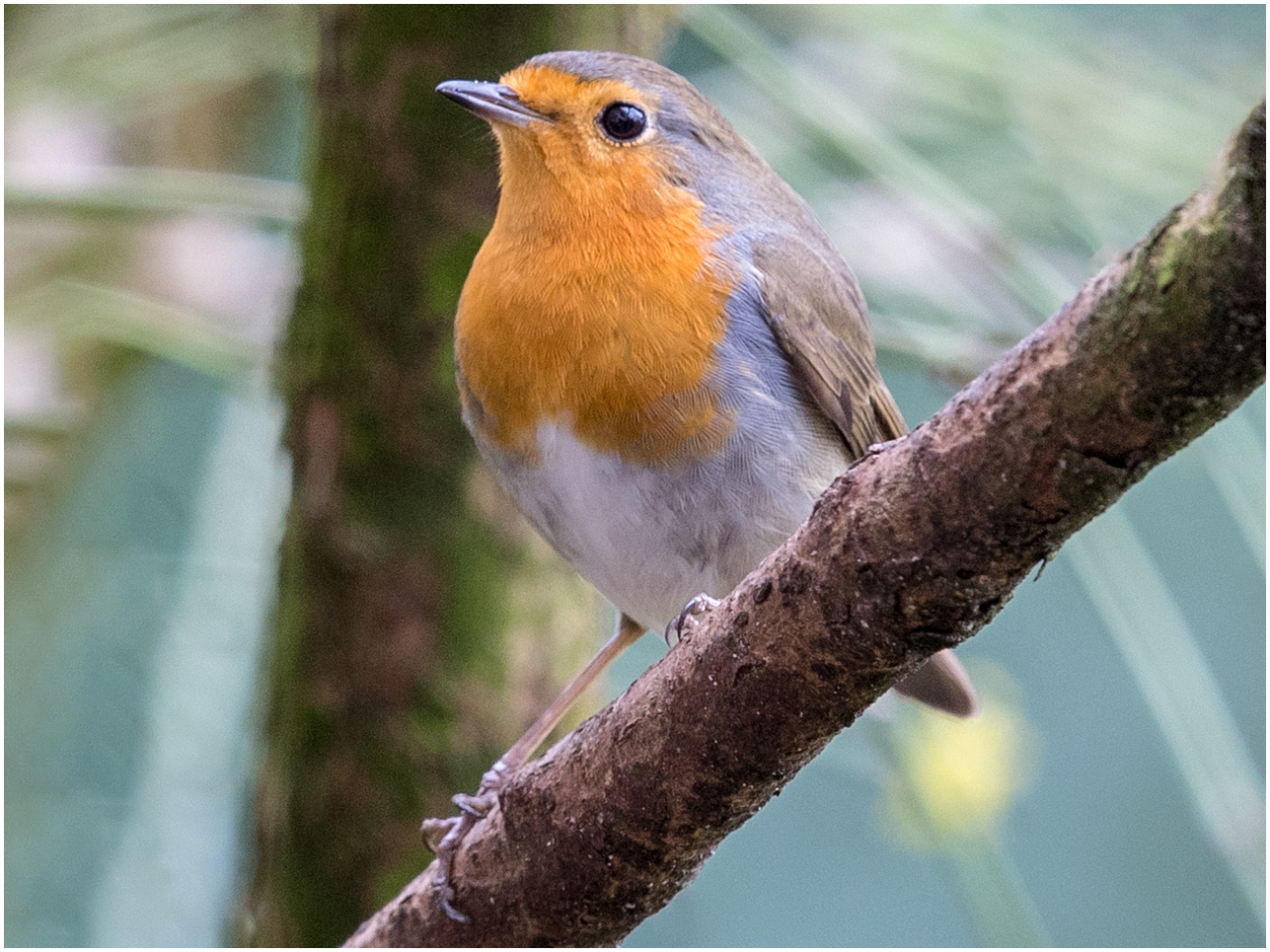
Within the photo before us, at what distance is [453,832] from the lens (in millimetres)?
1932

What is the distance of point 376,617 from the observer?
2652mm

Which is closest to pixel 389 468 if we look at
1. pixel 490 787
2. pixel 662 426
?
pixel 490 787

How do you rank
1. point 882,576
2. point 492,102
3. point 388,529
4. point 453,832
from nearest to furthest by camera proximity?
point 882,576 → point 453,832 → point 492,102 → point 388,529

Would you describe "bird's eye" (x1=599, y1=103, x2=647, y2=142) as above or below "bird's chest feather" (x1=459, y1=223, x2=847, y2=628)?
above

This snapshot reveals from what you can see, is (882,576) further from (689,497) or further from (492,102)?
(492,102)

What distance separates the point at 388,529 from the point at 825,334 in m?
0.99

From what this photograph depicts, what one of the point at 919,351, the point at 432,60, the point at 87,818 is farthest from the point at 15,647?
the point at 919,351

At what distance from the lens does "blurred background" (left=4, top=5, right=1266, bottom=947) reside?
2.62m

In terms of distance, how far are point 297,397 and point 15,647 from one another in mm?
840

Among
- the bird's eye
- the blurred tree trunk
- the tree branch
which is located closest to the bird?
the bird's eye

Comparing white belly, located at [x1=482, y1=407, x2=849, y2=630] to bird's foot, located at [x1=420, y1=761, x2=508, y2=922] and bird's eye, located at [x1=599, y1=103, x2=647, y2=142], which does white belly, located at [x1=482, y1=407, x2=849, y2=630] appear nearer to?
bird's foot, located at [x1=420, y1=761, x2=508, y2=922]

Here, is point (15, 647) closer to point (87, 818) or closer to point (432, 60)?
point (87, 818)

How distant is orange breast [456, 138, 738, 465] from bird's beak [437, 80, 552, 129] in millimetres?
50

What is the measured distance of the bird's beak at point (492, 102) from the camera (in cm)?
210
